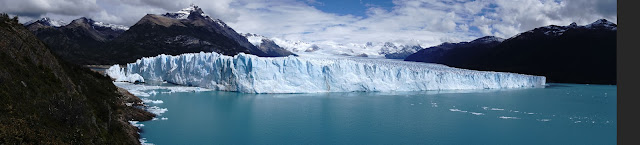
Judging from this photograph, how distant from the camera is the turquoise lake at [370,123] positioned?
400 inches

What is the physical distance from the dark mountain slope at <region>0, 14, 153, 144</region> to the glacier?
14.5 metres

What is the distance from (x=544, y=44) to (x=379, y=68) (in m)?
42.2

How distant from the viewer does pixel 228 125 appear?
1189 centimetres

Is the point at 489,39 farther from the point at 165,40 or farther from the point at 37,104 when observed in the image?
the point at 37,104

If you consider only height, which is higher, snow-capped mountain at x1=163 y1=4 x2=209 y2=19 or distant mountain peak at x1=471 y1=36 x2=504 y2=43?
snow-capped mountain at x1=163 y1=4 x2=209 y2=19

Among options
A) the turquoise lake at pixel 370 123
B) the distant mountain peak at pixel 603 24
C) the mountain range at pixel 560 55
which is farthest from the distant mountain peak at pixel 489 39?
the turquoise lake at pixel 370 123

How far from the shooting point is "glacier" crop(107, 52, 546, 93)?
2203 cm

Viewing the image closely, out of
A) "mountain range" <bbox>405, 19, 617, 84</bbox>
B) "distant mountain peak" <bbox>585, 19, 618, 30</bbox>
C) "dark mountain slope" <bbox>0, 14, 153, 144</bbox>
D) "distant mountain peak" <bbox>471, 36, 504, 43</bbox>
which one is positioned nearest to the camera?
"dark mountain slope" <bbox>0, 14, 153, 144</bbox>

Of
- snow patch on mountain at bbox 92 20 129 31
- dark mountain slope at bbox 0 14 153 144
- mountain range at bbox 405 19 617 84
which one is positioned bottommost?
dark mountain slope at bbox 0 14 153 144

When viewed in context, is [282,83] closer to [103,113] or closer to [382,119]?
[382,119]

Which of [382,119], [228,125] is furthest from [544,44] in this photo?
[228,125]

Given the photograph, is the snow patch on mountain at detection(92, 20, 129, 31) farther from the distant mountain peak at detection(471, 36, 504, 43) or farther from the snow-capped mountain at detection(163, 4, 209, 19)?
the distant mountain peak at detection(471, 36, 504, 43)

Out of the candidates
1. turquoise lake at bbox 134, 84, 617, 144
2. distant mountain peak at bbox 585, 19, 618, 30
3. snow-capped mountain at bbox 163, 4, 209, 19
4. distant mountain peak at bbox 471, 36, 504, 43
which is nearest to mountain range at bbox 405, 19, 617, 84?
distant mountain peak at bbox 585, 19, 618, 30

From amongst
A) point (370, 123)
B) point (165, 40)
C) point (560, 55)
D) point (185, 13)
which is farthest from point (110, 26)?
point (370, 123)
